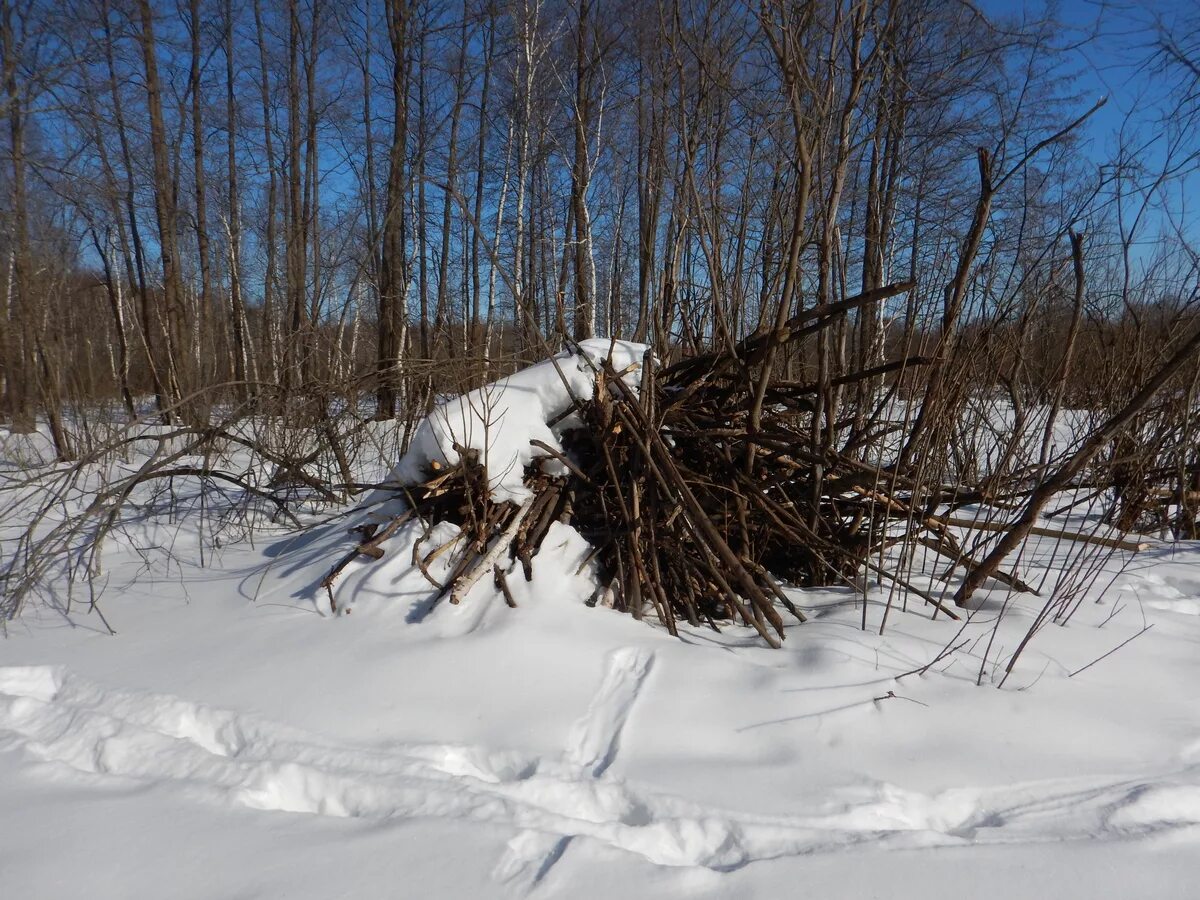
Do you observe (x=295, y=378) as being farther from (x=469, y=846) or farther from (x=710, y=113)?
(x=469, y=846)

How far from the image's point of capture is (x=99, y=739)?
208 cm

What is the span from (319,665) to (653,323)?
2.17 meters

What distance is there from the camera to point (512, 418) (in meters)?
3.06

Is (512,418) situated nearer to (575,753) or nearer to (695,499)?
(695,499)

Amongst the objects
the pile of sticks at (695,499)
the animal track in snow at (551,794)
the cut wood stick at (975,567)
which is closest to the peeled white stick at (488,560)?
the pile of sticks at (695,499)

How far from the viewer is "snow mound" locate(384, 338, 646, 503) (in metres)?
2.97

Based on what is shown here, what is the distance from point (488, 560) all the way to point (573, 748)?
39.3 inches

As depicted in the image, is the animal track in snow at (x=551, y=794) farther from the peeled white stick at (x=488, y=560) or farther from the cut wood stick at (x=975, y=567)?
the cut wood stick at (x=975, y=567)

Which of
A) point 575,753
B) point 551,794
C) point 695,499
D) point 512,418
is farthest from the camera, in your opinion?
point 512,418

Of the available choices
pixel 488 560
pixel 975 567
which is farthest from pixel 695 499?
pixel 975 567

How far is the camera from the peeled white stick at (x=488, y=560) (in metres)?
2.71

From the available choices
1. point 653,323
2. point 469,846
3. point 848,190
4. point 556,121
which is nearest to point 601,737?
point 469,846

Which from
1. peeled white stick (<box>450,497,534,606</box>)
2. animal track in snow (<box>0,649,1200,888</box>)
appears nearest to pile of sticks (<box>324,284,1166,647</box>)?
peeled white stick (<box>450,497,534,606</box>)

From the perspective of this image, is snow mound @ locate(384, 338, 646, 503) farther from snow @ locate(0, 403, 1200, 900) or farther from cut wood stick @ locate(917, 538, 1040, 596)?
cut wood stick @ locate(917, 538, 1040, 596)
